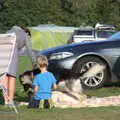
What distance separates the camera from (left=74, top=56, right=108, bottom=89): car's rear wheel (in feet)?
41.7

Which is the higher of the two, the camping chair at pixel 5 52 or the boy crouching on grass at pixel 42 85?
the camping chair at pixel 5 52

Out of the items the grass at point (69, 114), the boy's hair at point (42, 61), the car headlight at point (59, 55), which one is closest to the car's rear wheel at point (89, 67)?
the car headlight at point (59, 55)

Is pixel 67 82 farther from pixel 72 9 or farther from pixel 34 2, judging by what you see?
pixel 72 9

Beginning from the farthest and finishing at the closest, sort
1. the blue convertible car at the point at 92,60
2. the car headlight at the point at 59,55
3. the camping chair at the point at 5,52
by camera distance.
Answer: the car headlight at the point at 59,55
the blue convertible car at the point at 92,60
the camping chair at the point at 5,52

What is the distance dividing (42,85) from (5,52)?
3.06 ft

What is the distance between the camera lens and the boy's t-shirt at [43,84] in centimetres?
970

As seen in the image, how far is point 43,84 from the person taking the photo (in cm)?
972

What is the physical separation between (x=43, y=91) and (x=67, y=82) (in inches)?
46.7

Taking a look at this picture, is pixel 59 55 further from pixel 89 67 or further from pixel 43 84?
pixel 43 84

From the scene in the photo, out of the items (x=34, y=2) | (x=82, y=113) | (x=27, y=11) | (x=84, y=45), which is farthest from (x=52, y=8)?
(x=82, y=113)

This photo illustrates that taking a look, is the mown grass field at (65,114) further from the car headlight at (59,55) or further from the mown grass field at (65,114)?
the car headlight at (59,55)

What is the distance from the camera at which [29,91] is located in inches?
404

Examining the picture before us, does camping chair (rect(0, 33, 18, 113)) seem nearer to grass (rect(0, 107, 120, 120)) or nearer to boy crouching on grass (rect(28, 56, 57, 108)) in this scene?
boy crouching on grass (rect(28, 56, 57, 108))

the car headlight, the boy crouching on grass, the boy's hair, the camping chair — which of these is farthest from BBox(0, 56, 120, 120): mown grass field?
the car headlight
